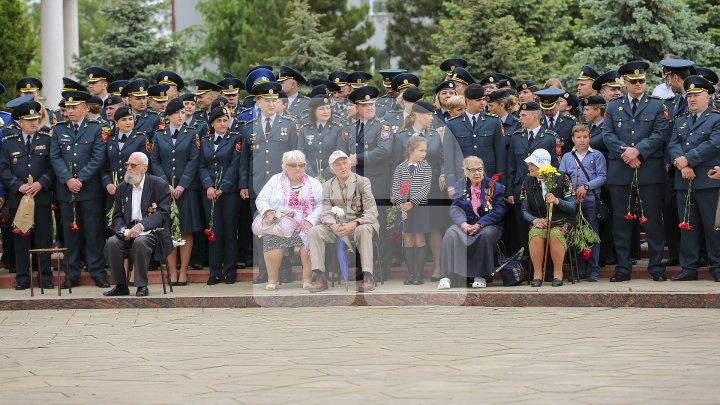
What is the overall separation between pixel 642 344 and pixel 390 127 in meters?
5.59

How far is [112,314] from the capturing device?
13.7 m

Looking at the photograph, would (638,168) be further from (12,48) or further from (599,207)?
(12,48)

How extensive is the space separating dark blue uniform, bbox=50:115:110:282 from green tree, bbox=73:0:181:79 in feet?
33.9


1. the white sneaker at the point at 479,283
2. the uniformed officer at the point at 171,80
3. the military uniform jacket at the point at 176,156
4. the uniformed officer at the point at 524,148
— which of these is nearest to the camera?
the white sneaker at the point at 479,283

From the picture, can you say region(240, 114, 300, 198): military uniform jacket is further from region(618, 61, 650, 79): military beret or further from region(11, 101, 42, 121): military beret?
region(618, 61, 650, 79): military beret

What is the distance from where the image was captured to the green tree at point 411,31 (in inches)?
1335

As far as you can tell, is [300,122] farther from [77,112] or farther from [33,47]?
[33,47]

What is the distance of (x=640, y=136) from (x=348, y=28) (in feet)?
60.6

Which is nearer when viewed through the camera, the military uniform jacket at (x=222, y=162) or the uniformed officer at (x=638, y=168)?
the uniformed officer at (x=638, y=168)

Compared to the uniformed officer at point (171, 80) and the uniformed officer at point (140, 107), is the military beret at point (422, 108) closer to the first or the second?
the uniformed officer at point (140, 107)

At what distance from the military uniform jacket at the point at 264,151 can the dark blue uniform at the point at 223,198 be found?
0.56ft

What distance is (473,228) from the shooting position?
14.3m

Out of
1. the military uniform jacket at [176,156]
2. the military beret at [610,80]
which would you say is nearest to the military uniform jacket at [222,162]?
the military uniform jacket at [176,156]

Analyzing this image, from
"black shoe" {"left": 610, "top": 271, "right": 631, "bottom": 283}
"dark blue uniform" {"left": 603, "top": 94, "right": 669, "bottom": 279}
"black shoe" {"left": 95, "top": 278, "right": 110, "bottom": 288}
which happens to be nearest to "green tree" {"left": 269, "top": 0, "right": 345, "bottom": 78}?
"black shoe" {"left": 95, "top": 278, "right": 110, "bottom": 288}
